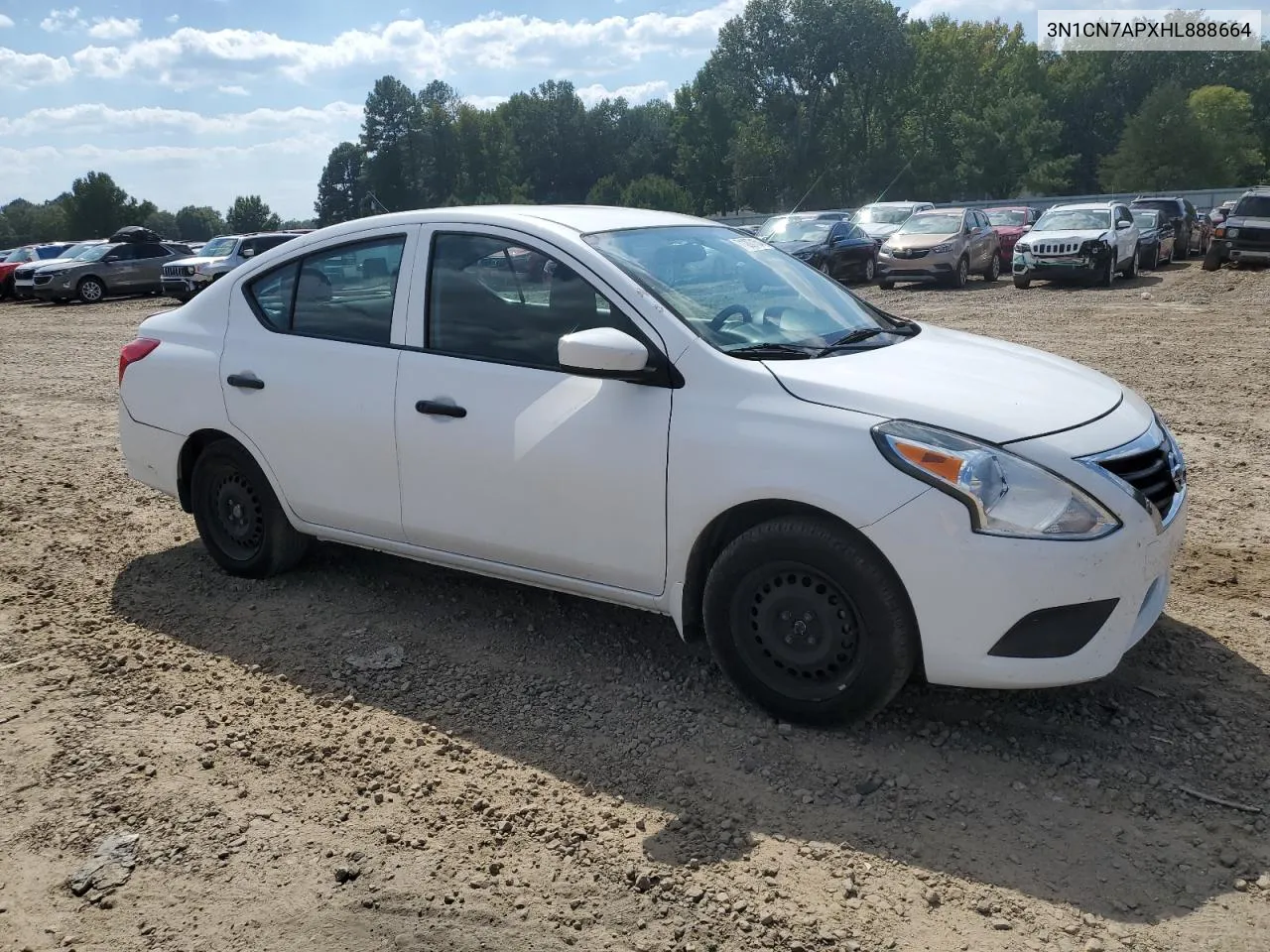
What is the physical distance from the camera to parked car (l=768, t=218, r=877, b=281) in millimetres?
23406

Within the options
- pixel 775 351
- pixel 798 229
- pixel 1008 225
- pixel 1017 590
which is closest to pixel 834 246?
pixel 798 229

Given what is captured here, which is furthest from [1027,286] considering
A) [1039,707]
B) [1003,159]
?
[1003,159]

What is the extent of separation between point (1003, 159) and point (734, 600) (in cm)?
7981

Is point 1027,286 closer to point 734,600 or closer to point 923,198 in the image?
point 734,600

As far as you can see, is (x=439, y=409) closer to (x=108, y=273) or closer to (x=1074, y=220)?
(x=1074, y=220)

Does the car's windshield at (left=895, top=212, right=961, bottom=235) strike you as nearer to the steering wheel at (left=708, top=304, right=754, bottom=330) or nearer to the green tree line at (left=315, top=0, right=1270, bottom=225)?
the steering wheel at (left=708, top=304, right=754, bottom=330)

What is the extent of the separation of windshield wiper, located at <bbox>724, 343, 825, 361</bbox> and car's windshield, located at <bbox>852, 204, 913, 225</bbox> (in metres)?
25.2

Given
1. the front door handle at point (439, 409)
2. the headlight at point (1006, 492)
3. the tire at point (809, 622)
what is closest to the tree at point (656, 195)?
the front door handle at point (439, 409)

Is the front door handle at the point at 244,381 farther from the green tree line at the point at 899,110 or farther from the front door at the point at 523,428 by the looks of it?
the green tree line at the point at 899,110

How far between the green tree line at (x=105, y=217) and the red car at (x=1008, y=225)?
32.0m

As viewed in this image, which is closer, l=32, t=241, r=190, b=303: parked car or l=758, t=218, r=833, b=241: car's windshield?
l=758, t=218, r=833, b=241: car's windshield

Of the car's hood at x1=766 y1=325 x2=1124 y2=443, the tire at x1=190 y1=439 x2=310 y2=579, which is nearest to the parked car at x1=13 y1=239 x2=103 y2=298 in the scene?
the tire at x1=190 y1=439 x2=310 y2=579

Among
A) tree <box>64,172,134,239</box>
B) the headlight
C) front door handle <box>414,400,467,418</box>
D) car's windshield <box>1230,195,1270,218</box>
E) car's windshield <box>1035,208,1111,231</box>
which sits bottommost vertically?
the headlight

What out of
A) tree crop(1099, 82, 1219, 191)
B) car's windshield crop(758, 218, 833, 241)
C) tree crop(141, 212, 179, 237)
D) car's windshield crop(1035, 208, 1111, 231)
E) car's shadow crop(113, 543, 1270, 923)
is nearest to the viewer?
car's shadow crop(113, 543, 1270, 923)
